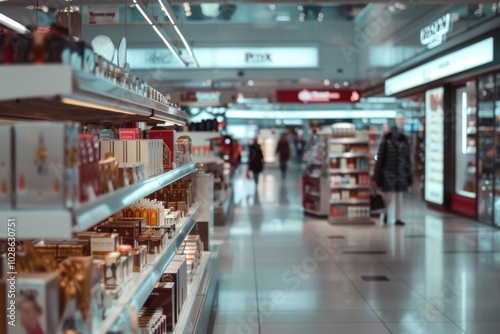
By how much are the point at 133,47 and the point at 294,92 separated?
15.6ft

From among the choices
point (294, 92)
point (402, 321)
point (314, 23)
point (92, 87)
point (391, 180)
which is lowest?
point (402, 321)

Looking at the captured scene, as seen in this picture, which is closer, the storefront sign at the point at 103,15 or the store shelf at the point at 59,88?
the store shelf at the point at 59,88

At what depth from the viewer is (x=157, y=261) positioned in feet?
11.2

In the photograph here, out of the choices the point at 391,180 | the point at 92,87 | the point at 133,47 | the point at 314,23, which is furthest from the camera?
the point at 314,23

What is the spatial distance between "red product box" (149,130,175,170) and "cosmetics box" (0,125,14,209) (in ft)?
7.49

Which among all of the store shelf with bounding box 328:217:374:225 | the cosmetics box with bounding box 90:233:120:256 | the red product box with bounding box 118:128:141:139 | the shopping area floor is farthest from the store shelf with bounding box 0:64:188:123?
the store shelf with bounding box 328:217:374:225

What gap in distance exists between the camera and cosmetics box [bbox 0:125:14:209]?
214cm

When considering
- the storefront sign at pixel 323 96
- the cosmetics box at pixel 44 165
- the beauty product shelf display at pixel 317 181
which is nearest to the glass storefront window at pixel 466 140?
the beauty product shelf display at pixel 317 181

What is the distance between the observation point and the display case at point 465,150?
12453 mm

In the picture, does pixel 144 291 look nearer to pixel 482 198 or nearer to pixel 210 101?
pixel 482 198

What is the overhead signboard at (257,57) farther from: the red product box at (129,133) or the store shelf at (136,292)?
the store shelf at (136,292)

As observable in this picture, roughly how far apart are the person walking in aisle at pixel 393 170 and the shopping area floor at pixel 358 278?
64 cm

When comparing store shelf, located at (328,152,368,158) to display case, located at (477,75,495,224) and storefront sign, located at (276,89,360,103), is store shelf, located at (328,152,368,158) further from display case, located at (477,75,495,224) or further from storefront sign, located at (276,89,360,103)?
storefront sign, located at (276,89,360,103)

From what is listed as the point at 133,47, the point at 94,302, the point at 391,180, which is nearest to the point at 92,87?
the point at 94,302
